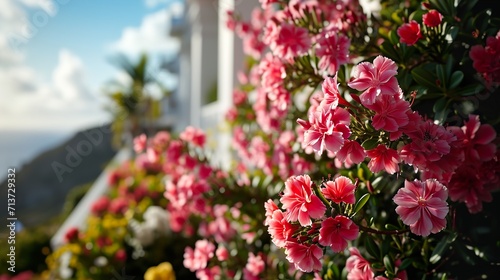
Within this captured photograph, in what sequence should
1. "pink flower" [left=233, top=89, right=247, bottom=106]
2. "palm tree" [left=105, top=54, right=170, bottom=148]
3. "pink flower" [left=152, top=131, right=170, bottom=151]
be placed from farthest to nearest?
"palm tree" [left=105, top=54, right=170, bottom=148], "pink flower" [left=233, top=89, right=247, bottom=106], "pink flower" [left=152, top=131, right=170, bottom=151]

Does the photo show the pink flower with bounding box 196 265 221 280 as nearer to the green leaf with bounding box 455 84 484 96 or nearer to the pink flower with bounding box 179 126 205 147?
the pink flower with bounding box 179 126 205 147

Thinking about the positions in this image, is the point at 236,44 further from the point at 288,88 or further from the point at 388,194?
the point at 388,194

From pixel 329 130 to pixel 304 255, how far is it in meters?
0.23

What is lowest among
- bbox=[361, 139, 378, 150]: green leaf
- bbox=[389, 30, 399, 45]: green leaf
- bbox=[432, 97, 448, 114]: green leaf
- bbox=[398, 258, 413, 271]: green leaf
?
bbox=[398, 258, 413, 271]: green leaf

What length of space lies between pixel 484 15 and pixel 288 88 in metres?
0.54

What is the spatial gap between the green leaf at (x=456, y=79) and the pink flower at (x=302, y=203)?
18.9 inches

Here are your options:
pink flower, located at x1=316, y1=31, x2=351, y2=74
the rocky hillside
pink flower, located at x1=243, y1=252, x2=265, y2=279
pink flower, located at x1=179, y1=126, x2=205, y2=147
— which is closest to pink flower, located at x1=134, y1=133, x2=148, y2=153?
pink flower, located at x1=179, y1=126, x2=205, y2=147

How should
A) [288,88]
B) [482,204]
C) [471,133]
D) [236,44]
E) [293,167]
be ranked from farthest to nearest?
[236,44] < [293,167] < [288,88] < [482,204] < [471,133]

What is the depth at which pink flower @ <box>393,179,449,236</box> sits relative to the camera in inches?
30.0

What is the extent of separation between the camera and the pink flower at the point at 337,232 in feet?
2.60

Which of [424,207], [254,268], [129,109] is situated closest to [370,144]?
[424,207]

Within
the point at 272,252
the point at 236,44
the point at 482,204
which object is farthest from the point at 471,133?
the point at 236,44

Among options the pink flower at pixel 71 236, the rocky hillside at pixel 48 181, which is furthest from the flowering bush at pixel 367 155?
the rocky hillside at pixel 48 181

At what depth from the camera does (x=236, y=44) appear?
11.9 feet
